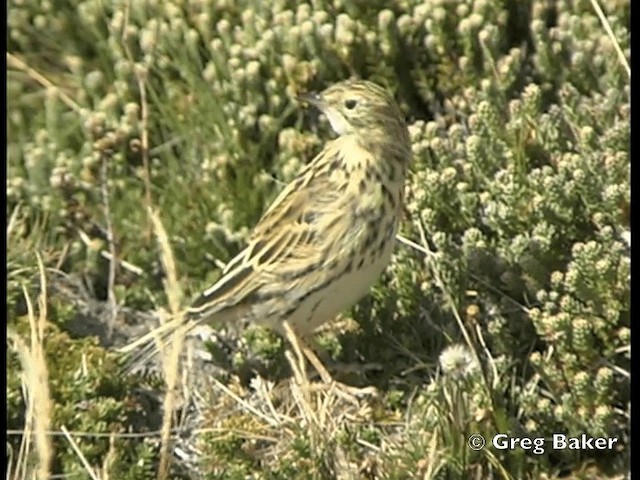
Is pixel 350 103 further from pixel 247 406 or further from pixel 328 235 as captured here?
pixel 247 406

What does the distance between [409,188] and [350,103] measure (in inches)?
23.3

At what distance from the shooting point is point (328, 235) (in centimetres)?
570

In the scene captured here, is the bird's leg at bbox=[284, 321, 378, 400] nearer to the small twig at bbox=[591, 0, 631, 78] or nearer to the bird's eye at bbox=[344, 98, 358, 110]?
the bird's eye at bbox=[344, 98, 358, 110]

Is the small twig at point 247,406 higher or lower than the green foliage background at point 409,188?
lower

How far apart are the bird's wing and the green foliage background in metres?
0.40

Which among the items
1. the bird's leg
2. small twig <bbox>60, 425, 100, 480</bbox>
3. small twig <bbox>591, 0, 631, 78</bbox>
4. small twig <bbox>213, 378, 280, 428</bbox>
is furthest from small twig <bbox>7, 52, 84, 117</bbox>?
small twig <bbox>591, 0, 631, 78</bbox>

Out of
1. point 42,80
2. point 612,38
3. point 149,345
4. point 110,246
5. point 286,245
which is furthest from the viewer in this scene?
point 42,80

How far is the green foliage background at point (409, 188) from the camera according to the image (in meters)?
5.57

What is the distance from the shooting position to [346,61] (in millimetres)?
6797

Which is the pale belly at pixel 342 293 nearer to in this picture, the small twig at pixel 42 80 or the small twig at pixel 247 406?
the small twig at pixel 247 406

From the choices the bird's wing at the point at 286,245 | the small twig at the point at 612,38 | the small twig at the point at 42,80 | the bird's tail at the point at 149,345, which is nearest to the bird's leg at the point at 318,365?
the bird's wing at the point at 286,245

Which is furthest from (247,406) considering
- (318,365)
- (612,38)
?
(612,38)

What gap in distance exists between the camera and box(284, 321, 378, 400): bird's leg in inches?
227

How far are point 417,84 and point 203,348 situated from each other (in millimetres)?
1475
